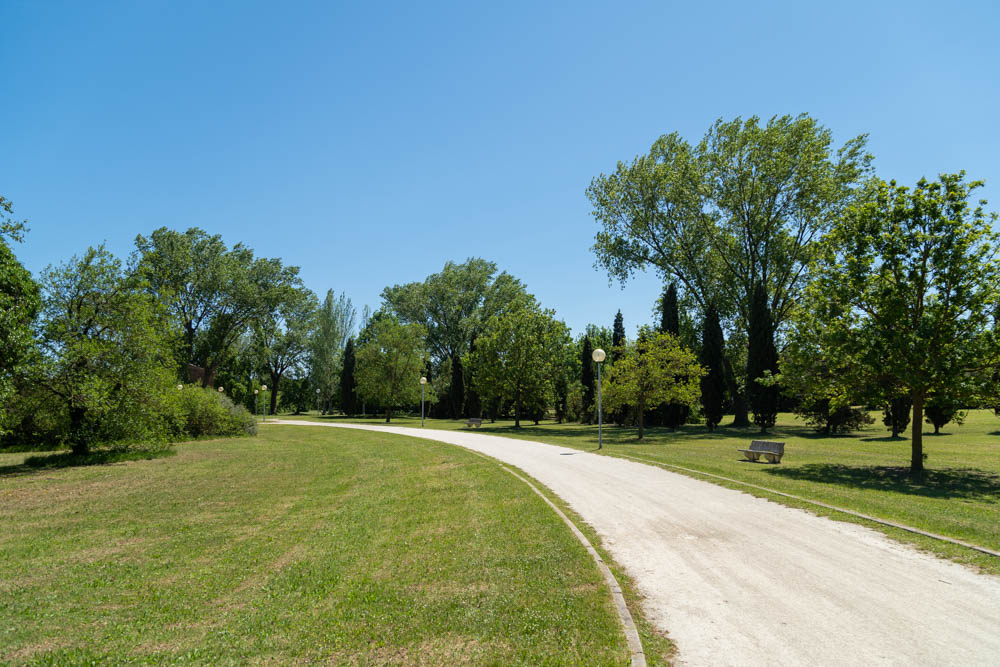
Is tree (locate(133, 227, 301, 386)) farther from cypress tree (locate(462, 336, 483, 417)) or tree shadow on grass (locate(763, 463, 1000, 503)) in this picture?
tree shadow on grass (locate(763, 463, 1000, 503))

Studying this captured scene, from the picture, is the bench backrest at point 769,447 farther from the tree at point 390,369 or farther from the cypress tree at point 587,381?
the tree at point 390,369

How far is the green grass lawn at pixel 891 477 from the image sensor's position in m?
8.14

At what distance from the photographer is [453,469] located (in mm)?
15359

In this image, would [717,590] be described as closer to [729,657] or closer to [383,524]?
[729,657]

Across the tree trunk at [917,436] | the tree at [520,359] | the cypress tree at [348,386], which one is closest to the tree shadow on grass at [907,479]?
the tree trunk at [917,436]

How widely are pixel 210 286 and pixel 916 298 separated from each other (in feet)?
170

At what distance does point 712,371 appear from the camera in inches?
1459

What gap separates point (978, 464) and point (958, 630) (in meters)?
17.9

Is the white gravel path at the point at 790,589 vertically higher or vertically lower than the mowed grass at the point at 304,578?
higher

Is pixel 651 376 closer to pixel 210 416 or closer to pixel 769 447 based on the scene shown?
pixel 769 447

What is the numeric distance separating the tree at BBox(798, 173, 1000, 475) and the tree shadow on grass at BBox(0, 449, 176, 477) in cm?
2653

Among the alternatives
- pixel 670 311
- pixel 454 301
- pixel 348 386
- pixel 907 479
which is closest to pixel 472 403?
pixel 454 301

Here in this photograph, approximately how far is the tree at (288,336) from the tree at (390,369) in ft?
38.3

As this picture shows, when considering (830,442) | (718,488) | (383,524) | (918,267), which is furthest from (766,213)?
(383,524)
